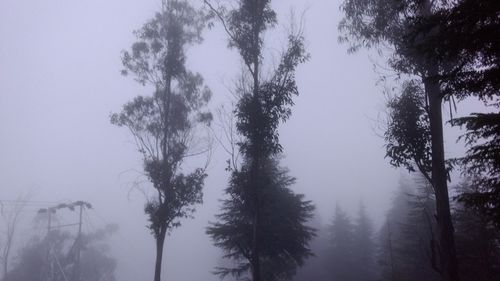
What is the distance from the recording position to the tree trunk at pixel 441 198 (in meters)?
10.2

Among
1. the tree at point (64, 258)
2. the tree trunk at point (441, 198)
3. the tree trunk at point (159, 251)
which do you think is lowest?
the tree at point (64, 258)

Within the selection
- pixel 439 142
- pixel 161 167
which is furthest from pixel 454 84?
pixel 161 167

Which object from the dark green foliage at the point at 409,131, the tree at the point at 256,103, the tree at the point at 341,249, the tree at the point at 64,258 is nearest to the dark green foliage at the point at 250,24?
the tree at the point at 256,103

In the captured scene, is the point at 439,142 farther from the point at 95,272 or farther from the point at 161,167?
the point at 95,272

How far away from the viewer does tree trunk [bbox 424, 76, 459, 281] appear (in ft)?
33.6

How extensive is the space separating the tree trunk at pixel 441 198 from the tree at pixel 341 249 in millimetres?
32240

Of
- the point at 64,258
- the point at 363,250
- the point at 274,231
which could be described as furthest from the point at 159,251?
the point at 363,250

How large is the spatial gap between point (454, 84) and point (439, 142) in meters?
3.92

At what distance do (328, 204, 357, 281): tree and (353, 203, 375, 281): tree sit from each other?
619 mm

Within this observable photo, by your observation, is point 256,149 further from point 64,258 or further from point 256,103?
point 64,258

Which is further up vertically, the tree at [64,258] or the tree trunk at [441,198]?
the tree trunk at [441,198]

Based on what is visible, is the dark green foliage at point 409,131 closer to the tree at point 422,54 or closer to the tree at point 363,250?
the tree at point 422,54

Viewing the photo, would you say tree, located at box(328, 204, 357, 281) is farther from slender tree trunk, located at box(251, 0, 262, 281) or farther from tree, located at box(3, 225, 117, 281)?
tree, located at box(3, 225, 117, 281)

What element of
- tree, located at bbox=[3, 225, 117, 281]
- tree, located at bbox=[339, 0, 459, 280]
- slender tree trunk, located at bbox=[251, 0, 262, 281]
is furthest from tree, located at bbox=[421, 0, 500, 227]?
tree, located at bbox=[3, 225, 117, 281]
